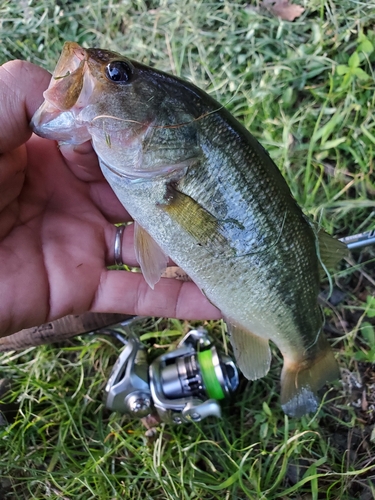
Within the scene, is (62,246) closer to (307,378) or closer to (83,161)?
(83,161)

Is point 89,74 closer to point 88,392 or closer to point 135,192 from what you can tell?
point 135,192

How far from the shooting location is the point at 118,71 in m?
1.46

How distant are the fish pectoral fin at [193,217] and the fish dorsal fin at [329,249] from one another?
0.47 metres

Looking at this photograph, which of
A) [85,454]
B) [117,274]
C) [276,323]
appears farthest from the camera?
[85,454]

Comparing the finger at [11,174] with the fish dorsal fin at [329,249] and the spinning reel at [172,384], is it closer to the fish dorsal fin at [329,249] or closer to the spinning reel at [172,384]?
the spinning reel at [172,384]

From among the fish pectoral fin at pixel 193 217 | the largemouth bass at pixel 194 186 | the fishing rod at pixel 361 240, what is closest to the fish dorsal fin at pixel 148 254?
the largemouth bass at pixel 194 186

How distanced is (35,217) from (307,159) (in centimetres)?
165

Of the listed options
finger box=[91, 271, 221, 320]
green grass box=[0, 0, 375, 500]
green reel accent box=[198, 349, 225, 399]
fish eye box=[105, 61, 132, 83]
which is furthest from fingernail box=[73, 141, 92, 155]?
green reel accent box=[198, 349, 225, 399]

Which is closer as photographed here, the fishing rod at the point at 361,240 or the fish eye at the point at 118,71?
the fish eye at the point at 118,71

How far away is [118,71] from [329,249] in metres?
1.09

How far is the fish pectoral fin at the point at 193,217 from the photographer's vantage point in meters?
1.57

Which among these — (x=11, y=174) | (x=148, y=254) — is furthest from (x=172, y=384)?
(x=11, y=174)

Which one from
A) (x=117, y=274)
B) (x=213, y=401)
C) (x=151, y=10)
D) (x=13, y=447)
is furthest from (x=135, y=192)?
(x=151, y=10)

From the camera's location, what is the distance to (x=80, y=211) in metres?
2.06
